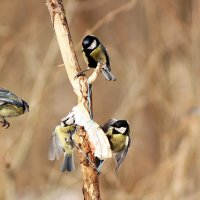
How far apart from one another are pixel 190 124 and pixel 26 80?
914 millimetres

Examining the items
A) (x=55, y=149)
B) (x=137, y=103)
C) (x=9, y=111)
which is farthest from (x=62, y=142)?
(x=137, y=103)

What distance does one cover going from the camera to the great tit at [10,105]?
0.93 meters

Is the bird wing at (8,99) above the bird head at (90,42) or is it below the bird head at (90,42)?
below

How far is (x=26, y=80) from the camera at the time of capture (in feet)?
9.12

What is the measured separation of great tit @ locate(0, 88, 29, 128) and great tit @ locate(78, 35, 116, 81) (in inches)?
8.0

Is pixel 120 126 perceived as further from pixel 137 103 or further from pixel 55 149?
pixel 137 103

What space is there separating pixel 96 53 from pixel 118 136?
19cm

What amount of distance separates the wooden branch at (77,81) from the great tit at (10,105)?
123mm

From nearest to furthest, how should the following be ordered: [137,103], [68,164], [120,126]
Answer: [120,126]
[68,164]
[137,103]

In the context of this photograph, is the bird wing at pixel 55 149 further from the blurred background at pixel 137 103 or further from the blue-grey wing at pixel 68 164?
the blurred background at pixel 137 103

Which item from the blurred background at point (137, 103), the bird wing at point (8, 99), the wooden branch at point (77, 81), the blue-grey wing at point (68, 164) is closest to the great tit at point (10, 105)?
the bird wing at point (8, 99)

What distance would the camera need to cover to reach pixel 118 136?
3.42ft

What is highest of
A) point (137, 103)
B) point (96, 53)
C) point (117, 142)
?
point (137, 103)

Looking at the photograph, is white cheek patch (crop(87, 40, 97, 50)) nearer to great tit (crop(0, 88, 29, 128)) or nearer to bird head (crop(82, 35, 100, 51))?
bird head (crop(82, 35, 100, 51))
